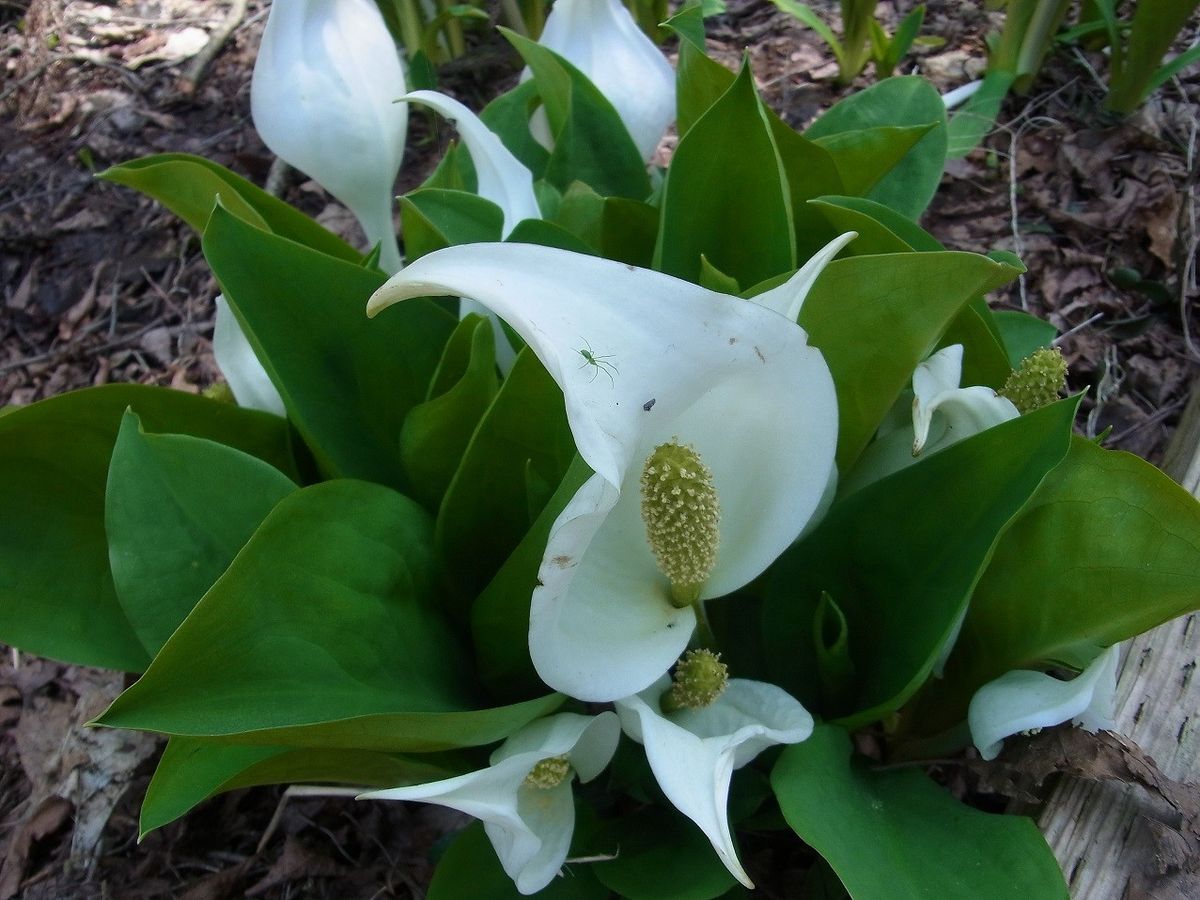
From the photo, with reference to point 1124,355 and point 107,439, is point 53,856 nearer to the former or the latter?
point 107,439

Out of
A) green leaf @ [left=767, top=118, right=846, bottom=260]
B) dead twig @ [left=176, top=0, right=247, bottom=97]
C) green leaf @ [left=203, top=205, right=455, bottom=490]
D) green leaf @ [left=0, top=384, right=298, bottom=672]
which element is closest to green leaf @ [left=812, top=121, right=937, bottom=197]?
green leaf @ [left=767, top=118, right=846, bottom=260]

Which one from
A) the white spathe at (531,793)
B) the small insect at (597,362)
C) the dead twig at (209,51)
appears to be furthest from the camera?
the dead twig at (209,51)

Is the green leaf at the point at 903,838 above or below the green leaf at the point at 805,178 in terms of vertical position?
below

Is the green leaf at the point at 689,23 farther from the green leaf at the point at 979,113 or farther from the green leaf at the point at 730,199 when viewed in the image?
the green leaf at the point at 979,113

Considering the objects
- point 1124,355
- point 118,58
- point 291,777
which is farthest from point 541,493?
point 118,58

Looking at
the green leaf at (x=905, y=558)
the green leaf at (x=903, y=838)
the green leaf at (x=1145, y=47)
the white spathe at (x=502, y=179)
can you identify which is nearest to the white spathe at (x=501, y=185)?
the white spathe at (x=502, y=179)

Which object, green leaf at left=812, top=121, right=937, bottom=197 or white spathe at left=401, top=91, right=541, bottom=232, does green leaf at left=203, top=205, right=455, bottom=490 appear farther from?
green leaf at left=812, top=121, right=937, bottom=197

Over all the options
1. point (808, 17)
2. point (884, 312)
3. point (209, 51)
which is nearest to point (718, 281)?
point (884, 312)
